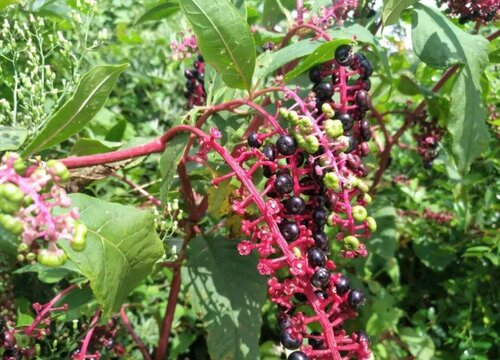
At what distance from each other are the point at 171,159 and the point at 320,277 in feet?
1.71

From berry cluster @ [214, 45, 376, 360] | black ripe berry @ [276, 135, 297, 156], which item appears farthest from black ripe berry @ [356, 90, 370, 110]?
black ripe berry @ [276, 135, 297, 156]

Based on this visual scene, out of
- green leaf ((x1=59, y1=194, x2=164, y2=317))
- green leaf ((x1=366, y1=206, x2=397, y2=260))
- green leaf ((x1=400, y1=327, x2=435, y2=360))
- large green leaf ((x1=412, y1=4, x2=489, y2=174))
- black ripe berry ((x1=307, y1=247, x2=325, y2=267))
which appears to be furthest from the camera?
green leaf ((x1=366, y1=206, x2=397, y2=260))

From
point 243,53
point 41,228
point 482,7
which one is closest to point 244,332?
point 243,53

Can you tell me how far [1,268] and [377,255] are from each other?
153cm

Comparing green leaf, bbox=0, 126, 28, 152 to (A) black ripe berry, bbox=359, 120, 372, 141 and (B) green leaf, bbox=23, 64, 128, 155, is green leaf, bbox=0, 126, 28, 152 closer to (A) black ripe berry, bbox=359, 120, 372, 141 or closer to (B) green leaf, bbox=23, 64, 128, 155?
(B) green leaf, bbox=23, 64, 128, 155

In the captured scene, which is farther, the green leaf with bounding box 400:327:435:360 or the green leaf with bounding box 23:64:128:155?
the green leaf with bounding box 400:327:435:360

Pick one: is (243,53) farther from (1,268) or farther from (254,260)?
(1,268)

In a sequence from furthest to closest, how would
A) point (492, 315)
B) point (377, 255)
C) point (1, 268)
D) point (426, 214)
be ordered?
point (426, 214) → point (377, 255) → point (492, 315) → point (1, 268)

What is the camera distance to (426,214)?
2721 mm

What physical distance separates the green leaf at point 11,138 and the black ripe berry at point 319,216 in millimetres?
733

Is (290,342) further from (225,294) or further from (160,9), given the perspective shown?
(160,9)

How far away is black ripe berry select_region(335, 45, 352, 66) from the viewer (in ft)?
4.95

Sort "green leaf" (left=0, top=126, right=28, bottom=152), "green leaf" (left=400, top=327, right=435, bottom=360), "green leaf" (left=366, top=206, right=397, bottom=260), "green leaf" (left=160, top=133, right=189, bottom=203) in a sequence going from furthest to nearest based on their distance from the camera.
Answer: "green leaf" (left=366, top=206, right=397, bottom=260), "green leaf" (left=400, top=327, right=435, bottom=360), "green leaf" (left=160, top=133, right=189, bottom=203), "green leaf" (left=0, top=126, right=28, bottom=152)

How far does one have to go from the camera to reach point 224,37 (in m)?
1.49
